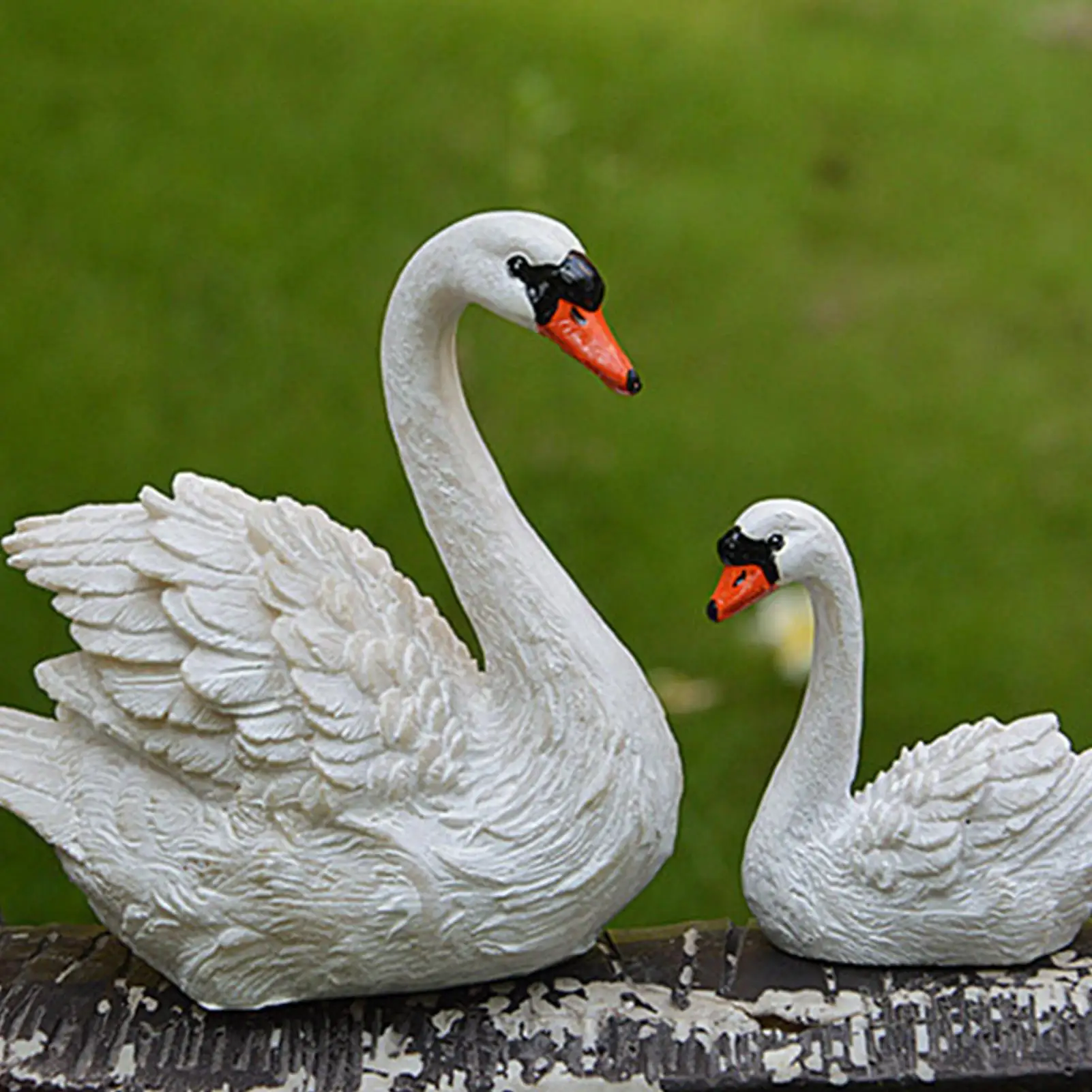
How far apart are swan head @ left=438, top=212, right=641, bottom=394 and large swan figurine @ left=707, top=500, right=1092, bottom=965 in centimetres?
20

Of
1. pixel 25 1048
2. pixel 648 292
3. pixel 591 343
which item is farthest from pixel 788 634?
pixel 25 1048

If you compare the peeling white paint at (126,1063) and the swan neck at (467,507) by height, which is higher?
the swan neck at (467,507)

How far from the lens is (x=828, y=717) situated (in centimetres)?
165

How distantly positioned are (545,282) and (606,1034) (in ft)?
2.11

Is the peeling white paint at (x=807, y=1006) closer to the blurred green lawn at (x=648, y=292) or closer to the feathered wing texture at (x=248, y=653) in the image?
the feathered wing texture at (x=248, y=653)

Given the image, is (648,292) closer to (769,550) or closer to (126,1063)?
(769,550)

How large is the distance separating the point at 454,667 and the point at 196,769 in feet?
0.81

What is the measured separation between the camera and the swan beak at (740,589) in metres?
1.59

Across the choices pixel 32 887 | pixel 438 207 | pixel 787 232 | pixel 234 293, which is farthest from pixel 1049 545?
pixel 32 887

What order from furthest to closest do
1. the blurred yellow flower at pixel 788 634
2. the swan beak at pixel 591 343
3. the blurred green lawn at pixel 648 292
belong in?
the blurred green lawn at pixel 648 292 < the blurred yellow flower at pixel 788 634 < the swan beak at pixel 591 343

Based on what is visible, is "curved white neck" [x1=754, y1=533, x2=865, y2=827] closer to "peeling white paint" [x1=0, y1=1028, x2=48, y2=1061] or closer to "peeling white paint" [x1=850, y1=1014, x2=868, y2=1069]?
"peeling white paint" [x1=850, y1=1014, x2=868, y2=1069]

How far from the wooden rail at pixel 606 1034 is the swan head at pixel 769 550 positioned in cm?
34

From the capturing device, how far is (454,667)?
1.66 metres

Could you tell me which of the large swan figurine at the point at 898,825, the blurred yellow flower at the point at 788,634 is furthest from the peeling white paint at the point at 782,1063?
the blurred yellow flower at the point at 788,634
